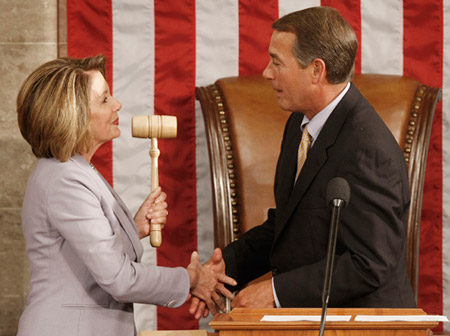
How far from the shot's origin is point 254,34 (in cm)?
374

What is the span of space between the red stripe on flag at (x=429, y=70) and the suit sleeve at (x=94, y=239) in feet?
6.24

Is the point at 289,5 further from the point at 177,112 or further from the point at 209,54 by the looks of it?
the point at 177,112

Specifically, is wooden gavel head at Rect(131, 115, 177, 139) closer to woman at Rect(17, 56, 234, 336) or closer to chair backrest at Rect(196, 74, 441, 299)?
woman at Rect(17, 56, 234, 336)

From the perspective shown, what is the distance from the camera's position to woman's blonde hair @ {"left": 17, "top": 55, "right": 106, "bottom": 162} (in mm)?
2246

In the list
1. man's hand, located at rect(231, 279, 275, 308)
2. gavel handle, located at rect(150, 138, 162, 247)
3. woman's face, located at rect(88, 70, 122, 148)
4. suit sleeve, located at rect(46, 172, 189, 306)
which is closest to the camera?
suit sleeve, located at rect(46, 172, 189, 306)

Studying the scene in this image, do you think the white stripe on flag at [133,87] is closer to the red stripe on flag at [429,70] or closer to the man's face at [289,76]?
the man's face at [289,76]

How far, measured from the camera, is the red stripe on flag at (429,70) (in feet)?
12.2

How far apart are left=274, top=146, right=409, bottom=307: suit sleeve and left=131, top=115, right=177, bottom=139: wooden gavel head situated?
2.50 ft

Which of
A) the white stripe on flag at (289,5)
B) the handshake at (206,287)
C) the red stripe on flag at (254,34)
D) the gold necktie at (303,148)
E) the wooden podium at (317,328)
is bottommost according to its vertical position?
the handshake at (206,287)

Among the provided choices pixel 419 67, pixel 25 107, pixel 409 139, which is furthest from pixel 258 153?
pixel 25 107

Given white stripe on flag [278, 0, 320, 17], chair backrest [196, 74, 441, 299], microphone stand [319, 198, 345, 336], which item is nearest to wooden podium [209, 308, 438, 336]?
microphone stand [319, 198, 345, 336]

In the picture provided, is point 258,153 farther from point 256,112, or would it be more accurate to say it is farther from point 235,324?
point 235,324

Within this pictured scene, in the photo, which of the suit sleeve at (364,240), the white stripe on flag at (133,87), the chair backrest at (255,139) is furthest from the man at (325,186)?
the white stripe on flag at (133,87)

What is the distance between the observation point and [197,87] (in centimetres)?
359
